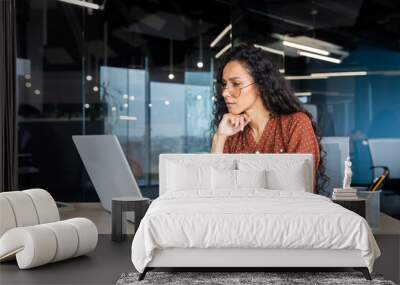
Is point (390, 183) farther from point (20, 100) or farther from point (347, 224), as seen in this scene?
point (20, 100)


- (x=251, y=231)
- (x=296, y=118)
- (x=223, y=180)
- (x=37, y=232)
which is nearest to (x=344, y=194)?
(x=223, y=180)

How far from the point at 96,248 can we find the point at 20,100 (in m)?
4.17

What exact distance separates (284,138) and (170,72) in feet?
6.99

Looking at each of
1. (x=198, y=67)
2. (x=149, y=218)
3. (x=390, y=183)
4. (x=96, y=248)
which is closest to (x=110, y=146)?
(x=96, y=248)

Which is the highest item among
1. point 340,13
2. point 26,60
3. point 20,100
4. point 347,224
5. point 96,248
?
point 340,13

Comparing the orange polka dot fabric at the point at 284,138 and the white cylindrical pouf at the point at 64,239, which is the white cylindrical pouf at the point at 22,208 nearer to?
the white cylindrical pouf at the point at 64,239

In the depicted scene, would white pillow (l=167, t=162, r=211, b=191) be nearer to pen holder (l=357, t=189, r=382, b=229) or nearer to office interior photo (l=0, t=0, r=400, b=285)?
office interior photo (l=0, t=0, r=400, b=285)

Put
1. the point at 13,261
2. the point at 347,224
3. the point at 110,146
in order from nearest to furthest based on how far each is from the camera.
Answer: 1. the point at 347,224
2. the point at 13,261
3. the point at 110,146

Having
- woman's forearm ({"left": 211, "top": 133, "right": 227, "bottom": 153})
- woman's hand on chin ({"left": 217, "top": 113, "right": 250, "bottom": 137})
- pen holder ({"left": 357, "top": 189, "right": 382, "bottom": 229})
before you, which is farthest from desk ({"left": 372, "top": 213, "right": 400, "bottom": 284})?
woman's forearm ({"left": 211, "top": 133, "right": 227, "bottom": 153})

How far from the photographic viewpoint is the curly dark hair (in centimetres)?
791

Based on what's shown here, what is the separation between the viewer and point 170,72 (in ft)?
29.6

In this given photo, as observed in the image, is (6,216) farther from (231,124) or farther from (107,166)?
(231,124)

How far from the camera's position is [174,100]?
29.7 feet

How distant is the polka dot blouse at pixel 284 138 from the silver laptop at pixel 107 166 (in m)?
1.48
